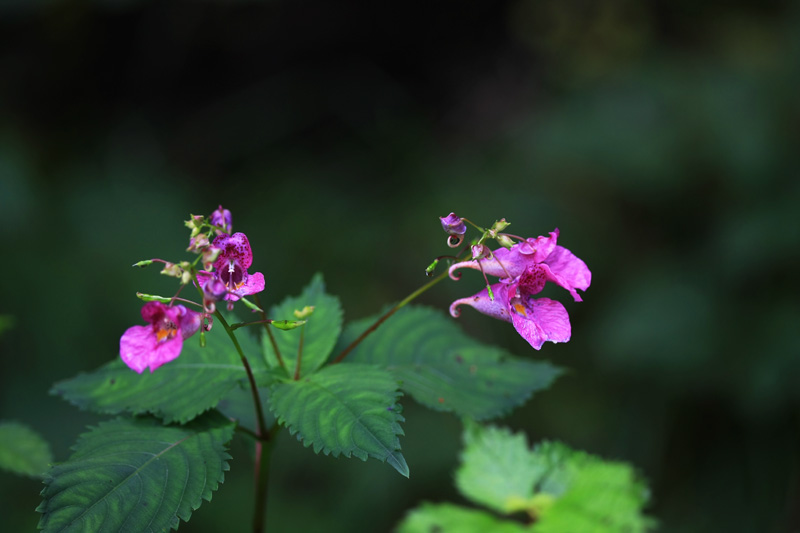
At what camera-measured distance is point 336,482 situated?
3.99m

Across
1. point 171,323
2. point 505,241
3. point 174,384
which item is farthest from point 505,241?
point 174,384

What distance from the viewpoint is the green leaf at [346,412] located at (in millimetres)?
1263

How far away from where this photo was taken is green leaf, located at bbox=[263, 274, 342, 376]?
5.38ft

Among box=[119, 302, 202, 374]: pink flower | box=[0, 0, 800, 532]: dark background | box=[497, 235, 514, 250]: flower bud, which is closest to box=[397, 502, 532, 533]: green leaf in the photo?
box=[497, 235, 514, 250]: flower bud

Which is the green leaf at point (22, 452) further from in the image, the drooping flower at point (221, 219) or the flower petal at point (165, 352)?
the drooping flower at point (221, 219)

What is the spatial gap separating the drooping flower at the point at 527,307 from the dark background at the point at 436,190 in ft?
8.97

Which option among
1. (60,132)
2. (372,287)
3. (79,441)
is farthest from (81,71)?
(79,441)

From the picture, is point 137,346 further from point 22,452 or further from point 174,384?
point 22,452

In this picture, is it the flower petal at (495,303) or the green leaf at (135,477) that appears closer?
the green leaf at (135,477)

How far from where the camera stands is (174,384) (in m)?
1.54

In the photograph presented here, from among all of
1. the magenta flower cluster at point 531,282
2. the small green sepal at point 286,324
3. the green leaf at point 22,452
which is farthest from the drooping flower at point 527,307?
the green leaf at point 22,452

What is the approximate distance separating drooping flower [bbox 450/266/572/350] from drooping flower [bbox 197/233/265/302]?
0.48 meters

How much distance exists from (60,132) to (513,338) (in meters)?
4.08

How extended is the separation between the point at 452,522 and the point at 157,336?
1234 millimetres
